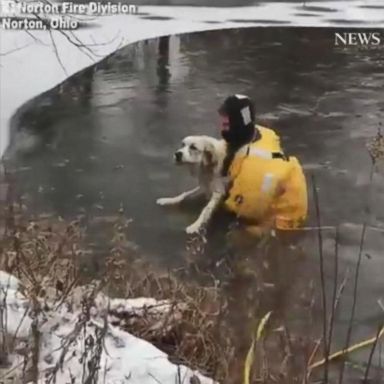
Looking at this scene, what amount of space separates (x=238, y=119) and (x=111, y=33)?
0.81ft

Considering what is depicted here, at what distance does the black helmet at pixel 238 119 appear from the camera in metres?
1.64

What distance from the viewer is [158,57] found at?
1690 mm

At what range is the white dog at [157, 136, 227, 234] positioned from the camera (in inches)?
64.4

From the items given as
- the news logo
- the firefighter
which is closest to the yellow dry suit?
the firefighter

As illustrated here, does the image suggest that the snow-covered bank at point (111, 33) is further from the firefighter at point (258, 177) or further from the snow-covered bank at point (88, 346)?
the snow-covered bank at point (88, 346)

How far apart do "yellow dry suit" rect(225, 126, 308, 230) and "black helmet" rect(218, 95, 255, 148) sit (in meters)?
0.02

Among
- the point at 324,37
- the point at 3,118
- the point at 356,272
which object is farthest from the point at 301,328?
the point at 3,118

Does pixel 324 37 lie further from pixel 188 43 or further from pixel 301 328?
pixel 301 328

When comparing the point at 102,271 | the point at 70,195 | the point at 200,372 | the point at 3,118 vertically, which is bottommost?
the point at 200,372

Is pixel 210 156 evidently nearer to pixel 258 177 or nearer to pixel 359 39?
pixel 258 177

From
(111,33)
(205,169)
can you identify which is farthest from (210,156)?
(111,33)

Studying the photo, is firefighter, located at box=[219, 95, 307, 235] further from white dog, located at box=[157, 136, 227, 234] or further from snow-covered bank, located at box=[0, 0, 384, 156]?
snow-covered bank, located at box=[0, 0, 384, 156]

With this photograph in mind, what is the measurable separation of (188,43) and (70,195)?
31cm

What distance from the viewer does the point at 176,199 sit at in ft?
5.40
